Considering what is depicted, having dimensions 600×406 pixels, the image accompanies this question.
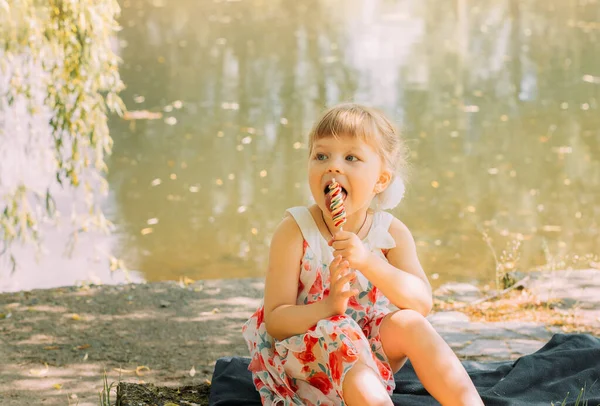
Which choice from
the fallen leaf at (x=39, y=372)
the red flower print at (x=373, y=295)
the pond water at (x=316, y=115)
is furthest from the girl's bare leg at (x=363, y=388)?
the pond water at (x=316, y=115)

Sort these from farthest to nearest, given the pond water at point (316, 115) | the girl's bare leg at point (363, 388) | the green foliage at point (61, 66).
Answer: the pond water at point (316, 115) → the green foliage at point (61, 66) → the girl's bare leg at point (363, 388)

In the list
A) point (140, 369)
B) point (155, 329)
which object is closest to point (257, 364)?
point (140, 369)

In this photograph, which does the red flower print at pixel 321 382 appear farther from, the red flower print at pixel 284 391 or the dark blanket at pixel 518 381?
the dark blanket at pixel 518 381

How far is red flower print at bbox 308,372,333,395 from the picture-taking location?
2.88 m

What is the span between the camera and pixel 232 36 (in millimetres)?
14281

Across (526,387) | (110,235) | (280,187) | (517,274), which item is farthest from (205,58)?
(526,387)

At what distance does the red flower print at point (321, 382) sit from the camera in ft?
9.45

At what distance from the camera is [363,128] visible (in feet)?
9.82

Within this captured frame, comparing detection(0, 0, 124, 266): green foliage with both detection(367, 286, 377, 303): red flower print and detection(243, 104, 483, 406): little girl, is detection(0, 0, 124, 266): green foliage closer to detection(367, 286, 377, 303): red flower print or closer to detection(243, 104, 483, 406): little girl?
detection(243, 104, 483, 406): little girl

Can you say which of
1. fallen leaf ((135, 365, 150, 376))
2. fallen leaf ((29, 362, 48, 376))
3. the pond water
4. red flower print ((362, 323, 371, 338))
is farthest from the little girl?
the pond water

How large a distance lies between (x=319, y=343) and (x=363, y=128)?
0.75 m

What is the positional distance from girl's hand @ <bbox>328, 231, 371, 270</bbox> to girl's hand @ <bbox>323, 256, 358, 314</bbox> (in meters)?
0.03

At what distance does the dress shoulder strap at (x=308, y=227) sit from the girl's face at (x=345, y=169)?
0.10 meters

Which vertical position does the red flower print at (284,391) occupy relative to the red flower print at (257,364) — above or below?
below
